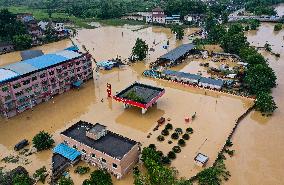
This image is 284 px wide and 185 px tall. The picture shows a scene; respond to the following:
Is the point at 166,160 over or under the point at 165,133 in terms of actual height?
under

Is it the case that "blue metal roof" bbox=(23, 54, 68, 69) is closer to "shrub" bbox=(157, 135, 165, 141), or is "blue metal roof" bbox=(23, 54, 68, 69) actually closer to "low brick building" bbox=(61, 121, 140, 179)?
"low brick building" bbox=(61, 121, 140, 179)

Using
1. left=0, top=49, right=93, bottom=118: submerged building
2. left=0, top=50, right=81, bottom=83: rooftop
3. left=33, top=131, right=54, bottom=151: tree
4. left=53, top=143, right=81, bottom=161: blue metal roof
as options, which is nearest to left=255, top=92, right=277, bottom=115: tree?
left=53, top=143, right=81, bottom=161: blue metal roof

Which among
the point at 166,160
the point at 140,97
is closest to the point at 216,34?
the point at 140,97

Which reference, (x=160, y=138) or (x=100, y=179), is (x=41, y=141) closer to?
(x=100, y=179)

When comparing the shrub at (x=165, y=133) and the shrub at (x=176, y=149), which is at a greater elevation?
the shrub at (x=165, y=133)

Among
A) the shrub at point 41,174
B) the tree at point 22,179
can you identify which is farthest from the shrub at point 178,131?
the tree at point 22,179

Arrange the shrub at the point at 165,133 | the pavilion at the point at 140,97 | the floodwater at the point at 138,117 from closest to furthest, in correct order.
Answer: the floodwater at the point at 138,117
the shrub at the point at 165,133
the pavilion at the point at 140,97

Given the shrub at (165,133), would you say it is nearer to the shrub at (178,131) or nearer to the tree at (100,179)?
the shrub at (178,131)
